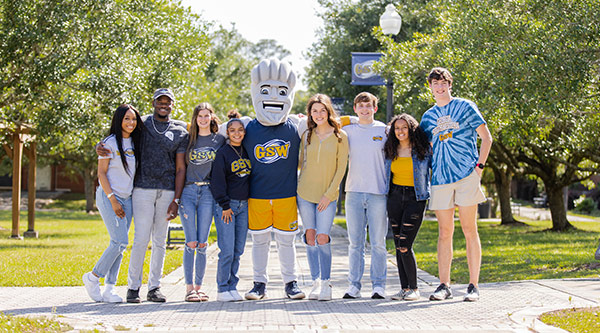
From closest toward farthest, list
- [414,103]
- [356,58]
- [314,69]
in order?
[356,58]
[414,103]
[314,69]

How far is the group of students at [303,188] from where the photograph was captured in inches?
283

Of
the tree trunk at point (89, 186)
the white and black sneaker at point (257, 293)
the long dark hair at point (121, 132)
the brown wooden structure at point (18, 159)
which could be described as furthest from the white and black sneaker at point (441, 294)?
the tree trunk at point (89, 186)

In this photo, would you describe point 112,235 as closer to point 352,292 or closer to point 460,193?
point 352,292

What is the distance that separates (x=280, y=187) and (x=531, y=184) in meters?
51.0

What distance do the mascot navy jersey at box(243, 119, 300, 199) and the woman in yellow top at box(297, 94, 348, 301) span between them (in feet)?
0.44

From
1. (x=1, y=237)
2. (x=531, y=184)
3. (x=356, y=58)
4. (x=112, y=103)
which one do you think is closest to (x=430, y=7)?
(x=356, y=58)

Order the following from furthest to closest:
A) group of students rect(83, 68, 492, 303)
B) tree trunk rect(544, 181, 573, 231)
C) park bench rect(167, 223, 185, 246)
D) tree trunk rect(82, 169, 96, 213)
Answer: tree trunk rect(82, 169, 96, 213) < tree trunk rect(544, 181, 573, 231) < park bench rect(167, 223, 185, 246) < group of students rect(83, 68, 492, 303)

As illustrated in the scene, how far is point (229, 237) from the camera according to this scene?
730 centimetres

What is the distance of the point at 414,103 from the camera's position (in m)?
18.3

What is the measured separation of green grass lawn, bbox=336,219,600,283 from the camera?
33.5ft

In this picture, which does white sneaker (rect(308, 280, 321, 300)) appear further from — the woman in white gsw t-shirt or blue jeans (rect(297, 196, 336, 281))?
the woman in white gsw t-shirt

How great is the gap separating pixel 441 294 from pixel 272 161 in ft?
7.04

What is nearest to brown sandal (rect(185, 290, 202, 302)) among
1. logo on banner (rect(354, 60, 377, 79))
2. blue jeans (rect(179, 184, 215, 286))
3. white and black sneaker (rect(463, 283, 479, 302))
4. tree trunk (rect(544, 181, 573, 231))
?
blue jeans (rect(179, 184, 215, 286))

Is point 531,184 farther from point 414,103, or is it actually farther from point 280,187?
point 280,187
